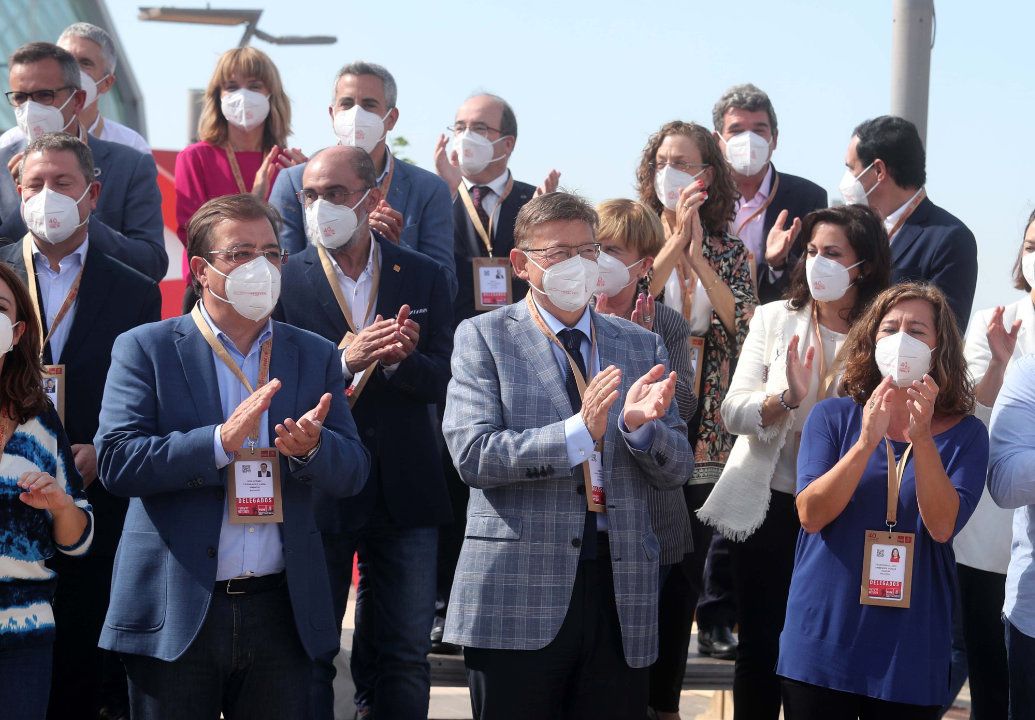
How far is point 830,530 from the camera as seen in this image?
4348mm

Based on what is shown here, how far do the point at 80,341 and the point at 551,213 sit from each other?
184cm

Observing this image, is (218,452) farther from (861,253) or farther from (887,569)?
(861,253)

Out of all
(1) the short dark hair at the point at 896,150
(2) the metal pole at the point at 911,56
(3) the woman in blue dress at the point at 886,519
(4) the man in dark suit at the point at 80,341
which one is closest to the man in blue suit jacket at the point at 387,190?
(4) the man in dark suit at the point at 80,341

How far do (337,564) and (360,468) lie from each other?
944 millimetres

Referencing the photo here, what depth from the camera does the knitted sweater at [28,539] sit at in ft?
13.3

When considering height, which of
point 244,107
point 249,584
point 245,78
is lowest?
point 249,584

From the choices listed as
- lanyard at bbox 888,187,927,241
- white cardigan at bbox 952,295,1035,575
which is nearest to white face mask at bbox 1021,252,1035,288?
white cardigan at bbox 952,295,1035,575

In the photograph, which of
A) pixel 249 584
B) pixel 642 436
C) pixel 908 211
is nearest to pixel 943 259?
pixel 908 211

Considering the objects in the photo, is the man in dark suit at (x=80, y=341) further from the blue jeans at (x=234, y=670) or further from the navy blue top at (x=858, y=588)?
the navy blue top at (x=858, y=588)

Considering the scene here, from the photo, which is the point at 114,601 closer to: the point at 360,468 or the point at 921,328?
the point at 360,468

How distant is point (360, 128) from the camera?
632 centimetres

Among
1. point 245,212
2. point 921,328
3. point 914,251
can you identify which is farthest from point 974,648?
point 245,212

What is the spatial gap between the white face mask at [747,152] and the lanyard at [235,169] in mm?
2406

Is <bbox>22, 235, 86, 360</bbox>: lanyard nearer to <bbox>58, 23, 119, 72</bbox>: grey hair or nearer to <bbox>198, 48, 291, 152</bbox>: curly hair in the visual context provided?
<bbox>198, 48, 291, 152</bbox>: curly hair
